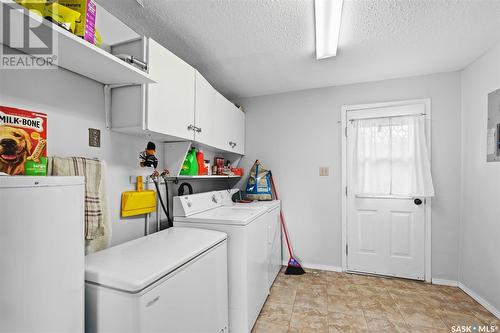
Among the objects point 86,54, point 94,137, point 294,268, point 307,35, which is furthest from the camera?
point 294,268

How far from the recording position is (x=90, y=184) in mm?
1305

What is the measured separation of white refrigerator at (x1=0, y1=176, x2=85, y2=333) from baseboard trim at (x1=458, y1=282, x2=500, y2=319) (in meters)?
3.06

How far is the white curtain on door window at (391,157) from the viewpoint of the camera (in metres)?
2.59

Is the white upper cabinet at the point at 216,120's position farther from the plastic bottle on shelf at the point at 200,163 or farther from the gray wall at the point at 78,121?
the gray wall at the point at 78,121

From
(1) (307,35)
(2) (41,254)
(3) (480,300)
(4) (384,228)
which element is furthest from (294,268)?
(2) (41,254)

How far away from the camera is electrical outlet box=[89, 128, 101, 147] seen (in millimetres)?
1445

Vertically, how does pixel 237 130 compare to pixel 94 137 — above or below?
above

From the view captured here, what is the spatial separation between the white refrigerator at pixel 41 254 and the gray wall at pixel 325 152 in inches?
98.6

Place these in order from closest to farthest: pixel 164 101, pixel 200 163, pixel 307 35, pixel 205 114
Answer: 1. pixel 164 101
2. pixel 307 35
3. pixel 205 114
4. pixel 200 163

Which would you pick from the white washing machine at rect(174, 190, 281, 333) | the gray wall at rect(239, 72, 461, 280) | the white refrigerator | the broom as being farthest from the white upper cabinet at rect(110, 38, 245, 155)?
the broom

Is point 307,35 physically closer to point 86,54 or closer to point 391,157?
point 86,54

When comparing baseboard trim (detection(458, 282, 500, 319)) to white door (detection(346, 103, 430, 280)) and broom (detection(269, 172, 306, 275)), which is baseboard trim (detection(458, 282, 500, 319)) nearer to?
white door (detection(346, 103, 430, 280))

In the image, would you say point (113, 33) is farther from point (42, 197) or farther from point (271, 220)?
point (271, 220)

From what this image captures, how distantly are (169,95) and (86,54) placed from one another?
550 millimetres
